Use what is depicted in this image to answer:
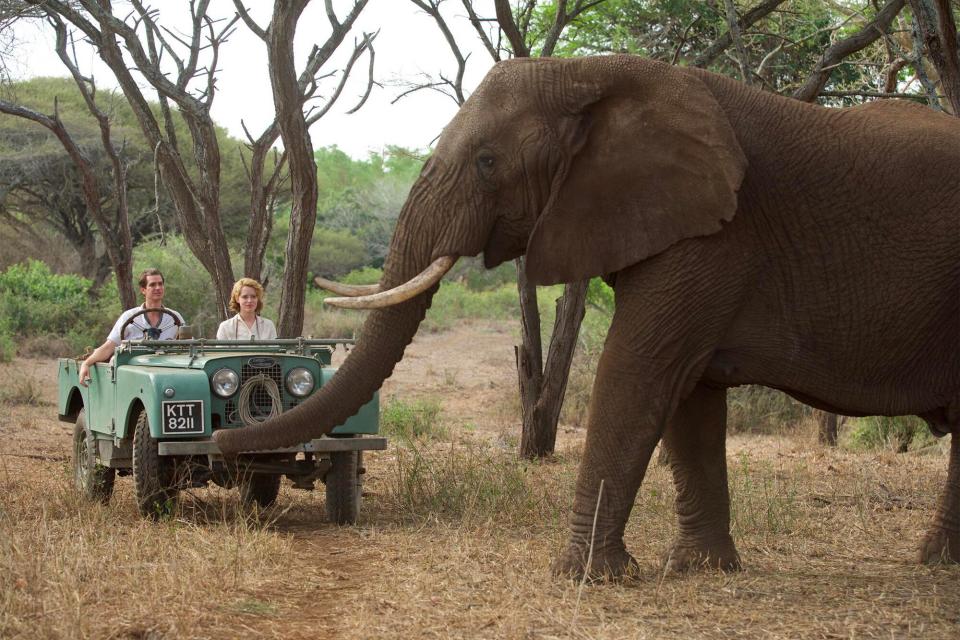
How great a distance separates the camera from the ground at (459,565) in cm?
537

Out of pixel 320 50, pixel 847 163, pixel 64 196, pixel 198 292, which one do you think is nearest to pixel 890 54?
pixel 320 50

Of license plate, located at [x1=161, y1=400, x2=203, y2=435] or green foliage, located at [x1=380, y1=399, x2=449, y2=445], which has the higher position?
license plate, located at [x1=161, y1=400, x2=203, y2=435]

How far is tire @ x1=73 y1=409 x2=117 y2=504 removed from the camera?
8984 mm

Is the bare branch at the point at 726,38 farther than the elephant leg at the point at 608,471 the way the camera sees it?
Yes

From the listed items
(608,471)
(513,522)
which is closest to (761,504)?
(513,522)

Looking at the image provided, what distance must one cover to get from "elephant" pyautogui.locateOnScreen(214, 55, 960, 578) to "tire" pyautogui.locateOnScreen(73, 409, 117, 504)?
3.50 m

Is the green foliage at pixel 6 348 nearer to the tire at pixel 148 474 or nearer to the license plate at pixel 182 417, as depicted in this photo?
the tire at pixel 148 474

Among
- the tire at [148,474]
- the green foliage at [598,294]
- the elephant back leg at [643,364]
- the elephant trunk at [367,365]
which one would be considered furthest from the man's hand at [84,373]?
the green foliage at [598,294]

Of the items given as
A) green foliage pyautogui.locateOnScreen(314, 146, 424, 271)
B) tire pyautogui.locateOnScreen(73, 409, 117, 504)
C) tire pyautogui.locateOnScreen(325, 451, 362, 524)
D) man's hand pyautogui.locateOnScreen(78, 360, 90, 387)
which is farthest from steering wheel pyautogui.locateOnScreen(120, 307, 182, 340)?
green foliage pyautogui.locateOnScreen(314, 146, 424, 271)

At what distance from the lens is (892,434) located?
42.8 feet

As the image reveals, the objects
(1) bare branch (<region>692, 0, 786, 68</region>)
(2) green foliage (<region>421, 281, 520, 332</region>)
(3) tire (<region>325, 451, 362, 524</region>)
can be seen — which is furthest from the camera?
(2) green foliage (<region>421, 281, 520, 332</region>)

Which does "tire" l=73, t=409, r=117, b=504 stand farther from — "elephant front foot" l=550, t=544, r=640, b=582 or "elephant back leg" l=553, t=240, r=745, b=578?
"elephant back leg" l=553, t=240, r=745, b=578

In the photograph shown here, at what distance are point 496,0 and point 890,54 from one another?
377 centimetres

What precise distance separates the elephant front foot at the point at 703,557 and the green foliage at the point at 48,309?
16842 millimetres
